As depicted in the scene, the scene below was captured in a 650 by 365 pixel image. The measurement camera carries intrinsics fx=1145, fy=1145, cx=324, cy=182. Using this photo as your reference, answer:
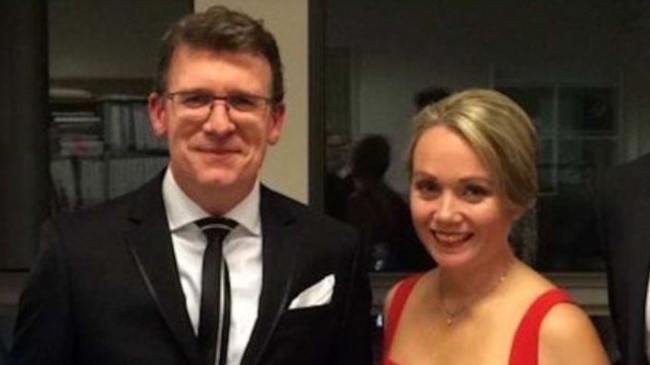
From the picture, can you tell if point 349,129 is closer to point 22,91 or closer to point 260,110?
point 22,91

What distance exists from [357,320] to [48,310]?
54 cm

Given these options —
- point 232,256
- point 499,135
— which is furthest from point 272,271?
point 499,135

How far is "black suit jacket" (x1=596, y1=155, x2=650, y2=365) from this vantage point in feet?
6.68

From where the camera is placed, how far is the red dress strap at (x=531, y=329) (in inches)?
71.8

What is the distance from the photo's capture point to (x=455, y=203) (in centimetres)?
188

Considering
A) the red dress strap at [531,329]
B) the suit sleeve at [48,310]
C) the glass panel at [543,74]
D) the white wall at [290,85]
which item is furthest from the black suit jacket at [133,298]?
the glass panel at [543,74]

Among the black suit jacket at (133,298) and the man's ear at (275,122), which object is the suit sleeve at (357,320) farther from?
the man's ear at (275,122)

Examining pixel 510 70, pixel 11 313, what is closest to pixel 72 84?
pixel 11 313

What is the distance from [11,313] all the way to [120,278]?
1835 millimetres

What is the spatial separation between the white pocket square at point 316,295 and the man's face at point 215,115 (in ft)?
0.74

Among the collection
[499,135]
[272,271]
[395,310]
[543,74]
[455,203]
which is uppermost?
[543,74]

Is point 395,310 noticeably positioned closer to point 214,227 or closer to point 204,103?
point 214,227

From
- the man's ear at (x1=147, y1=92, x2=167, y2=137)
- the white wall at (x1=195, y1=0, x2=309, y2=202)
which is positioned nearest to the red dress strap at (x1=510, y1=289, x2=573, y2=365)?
the man's ear at (x1=147, y1=92, x2=167, y2=137)

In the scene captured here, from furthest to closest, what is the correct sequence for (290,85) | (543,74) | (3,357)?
(543,74), (290,85), (3,357)
